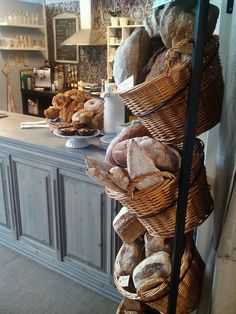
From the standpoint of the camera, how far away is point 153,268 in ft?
3.25

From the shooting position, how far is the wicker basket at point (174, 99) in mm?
727

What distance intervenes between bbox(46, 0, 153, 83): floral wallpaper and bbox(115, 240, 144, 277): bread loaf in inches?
169

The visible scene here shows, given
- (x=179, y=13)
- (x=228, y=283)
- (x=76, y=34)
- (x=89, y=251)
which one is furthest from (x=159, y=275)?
(x=76, y=34)

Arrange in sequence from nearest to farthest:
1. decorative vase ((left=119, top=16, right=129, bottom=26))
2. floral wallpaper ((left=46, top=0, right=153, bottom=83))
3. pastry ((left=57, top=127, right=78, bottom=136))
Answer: pastry ((left=57, top=127, right=78, bottom=136)) → decorative vase ((left=119, top=16, right=129, bottom=26)) → floral wallpaper ((left=46, top=0, right=153, bottom=83))

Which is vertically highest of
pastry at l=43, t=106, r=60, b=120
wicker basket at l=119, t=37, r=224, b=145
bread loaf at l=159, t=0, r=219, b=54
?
bread loaf at l=159, t=0, r=219, b=54

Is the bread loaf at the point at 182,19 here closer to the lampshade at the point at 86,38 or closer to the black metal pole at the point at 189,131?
the black metal pole at the point at 189,131

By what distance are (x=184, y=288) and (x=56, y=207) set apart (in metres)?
1.06

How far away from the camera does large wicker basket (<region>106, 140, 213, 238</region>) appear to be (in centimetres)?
77

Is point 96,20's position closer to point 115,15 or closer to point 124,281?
point 115,15

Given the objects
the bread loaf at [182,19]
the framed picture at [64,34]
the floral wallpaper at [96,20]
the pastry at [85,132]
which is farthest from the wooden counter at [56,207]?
the framed picture at [64,34]

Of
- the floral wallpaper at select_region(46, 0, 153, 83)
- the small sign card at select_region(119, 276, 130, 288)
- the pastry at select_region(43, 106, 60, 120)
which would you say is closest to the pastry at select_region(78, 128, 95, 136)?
the pastry at select_region(43, 106, 60, 120)

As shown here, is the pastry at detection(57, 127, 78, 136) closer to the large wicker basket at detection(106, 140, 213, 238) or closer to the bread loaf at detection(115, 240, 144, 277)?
the bread loaf at detection(115, 240, 144, 277)

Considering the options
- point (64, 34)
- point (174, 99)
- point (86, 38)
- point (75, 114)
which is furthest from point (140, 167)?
point (64, 34)

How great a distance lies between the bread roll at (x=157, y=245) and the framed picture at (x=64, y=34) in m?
4.88
